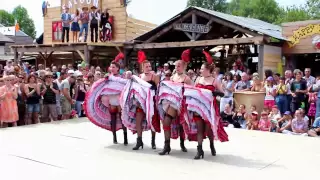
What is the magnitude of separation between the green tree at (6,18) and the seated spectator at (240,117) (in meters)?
64.2

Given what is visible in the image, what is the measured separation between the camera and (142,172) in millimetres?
4785

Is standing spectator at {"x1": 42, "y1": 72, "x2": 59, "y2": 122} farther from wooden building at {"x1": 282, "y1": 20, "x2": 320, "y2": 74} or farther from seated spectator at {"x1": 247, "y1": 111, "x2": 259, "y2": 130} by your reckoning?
wooden building at {"x1": 282, "y1": 20, "x2": 320, "y2": 74}

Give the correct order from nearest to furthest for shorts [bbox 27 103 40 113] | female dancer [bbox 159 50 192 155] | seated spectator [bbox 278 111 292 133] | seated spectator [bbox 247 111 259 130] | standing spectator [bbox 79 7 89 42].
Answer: female dancer [bbox 159 50 192 155]
seated spectator [bbox 278 111 292 133]
seated spectator [bbox 247 111 259 130]
shorts [bbox 27 103 40 113]
standing spectator [bbox 79 7 89 42]

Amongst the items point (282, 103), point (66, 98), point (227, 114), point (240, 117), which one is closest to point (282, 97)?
A: point (282, 103)

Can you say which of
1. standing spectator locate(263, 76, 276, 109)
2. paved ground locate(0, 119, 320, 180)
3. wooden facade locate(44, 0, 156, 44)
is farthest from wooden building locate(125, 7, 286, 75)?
paved ground locate(0, 119, 320, 180)

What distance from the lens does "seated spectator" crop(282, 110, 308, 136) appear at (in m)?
7.74

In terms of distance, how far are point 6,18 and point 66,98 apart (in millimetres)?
63102

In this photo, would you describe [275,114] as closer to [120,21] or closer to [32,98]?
[32,98]

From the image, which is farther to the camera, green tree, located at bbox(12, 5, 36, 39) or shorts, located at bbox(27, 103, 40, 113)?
green tree, located at bbox(12, 5, 36, 39)

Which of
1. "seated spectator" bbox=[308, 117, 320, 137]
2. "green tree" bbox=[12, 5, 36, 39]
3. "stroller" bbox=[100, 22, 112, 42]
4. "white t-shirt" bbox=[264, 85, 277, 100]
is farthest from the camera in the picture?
"green tree" bbox=[12, 5, 36, 39]

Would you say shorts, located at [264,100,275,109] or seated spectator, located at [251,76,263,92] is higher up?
seated spectator, located at [251,76,263,92]

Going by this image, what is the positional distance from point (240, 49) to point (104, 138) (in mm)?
9879

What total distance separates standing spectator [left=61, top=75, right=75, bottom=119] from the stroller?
6733 millimetres

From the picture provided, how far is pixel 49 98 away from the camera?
8773mm
